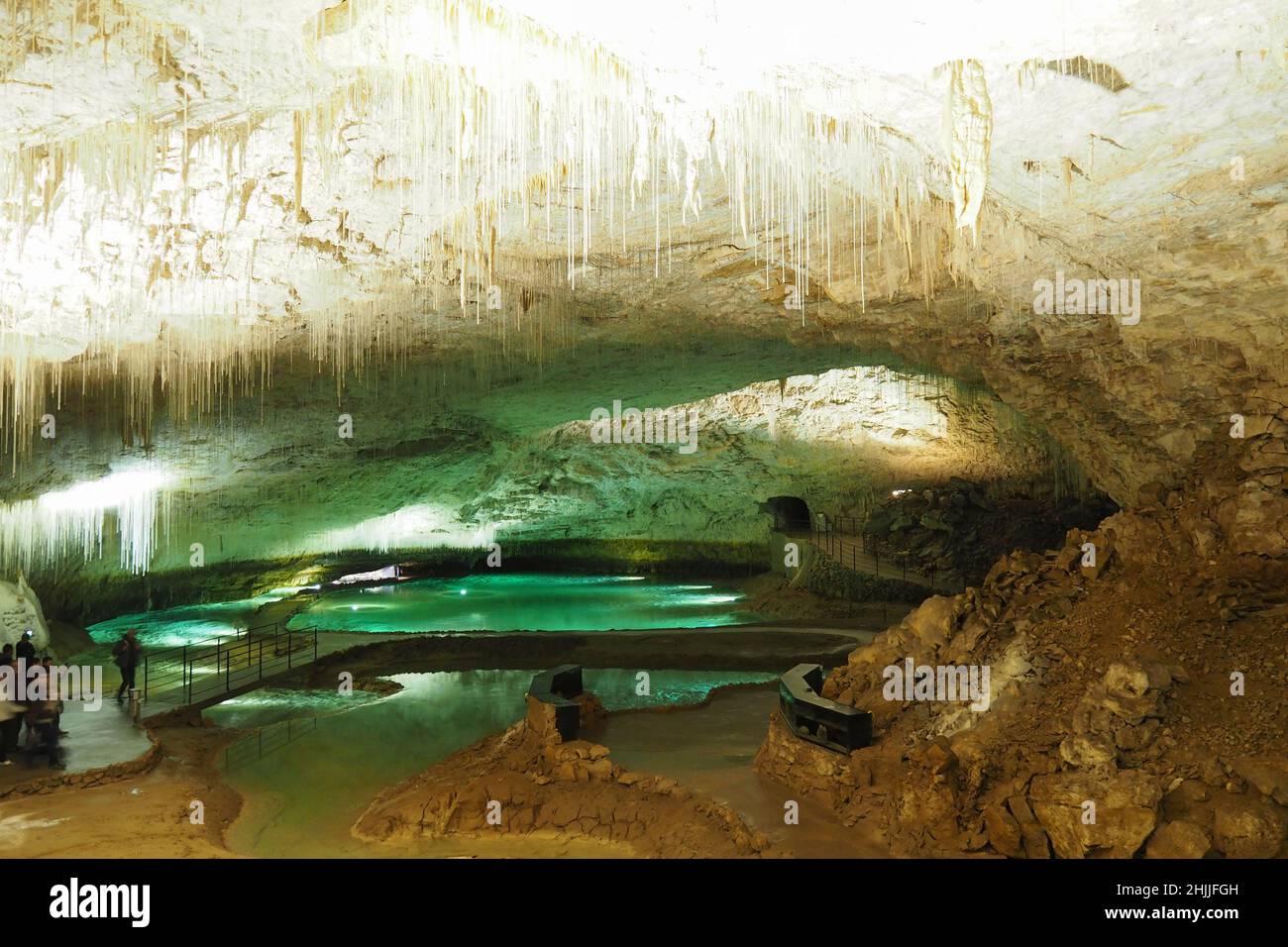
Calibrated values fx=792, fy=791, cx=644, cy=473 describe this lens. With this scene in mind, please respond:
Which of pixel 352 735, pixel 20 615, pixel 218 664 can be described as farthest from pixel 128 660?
pixel 20 615

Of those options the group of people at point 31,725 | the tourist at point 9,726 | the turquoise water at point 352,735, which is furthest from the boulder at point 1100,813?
the tourist at point 9,726

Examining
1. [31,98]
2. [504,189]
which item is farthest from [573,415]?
[31,98]

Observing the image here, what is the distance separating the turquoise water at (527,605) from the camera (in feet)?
54.7

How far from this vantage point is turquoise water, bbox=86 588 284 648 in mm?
16250

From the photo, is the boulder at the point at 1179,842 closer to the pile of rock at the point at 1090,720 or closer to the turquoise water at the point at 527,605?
the pile of rock at the point at 1090,720

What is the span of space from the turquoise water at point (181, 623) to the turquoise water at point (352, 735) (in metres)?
5.08

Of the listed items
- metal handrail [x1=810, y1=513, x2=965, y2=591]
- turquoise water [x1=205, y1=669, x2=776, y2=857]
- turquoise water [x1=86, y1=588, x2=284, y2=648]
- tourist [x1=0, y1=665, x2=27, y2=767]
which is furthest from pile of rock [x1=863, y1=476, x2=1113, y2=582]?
tourist [x1=0, y1=665, x2=27, y2=767]

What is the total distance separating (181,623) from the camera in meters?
18.4

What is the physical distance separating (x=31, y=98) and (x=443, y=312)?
561 centimetres

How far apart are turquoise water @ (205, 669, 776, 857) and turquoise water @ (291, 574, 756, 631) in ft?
9.78

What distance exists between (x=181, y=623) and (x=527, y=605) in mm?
7966

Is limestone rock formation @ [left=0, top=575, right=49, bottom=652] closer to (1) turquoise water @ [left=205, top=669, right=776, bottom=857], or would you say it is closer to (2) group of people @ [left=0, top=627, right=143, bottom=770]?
(1) turquoise water @ [left=205, top=669, right=776, bottom=857]

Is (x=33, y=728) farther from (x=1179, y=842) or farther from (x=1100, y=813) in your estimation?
(x=1179, y=842)

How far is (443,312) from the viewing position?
10078mm
